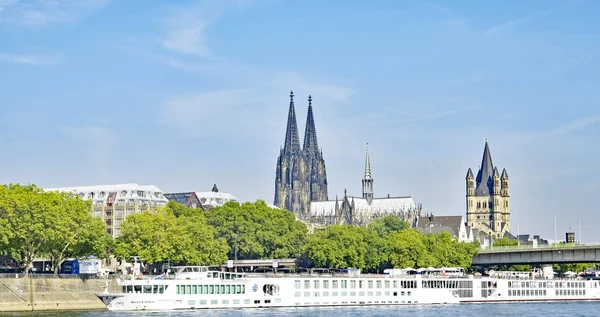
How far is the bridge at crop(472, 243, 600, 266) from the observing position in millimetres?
129125

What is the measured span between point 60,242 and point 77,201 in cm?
672

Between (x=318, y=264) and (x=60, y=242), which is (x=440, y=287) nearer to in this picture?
(x=318, y=264)

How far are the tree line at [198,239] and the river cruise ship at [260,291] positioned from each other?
8.69 meters

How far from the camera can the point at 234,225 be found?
142500mm

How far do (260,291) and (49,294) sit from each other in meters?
19.4

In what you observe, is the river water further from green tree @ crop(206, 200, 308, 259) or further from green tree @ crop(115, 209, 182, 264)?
green tree @ crop(206, 200, 308, 259)

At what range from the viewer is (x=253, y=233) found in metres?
142

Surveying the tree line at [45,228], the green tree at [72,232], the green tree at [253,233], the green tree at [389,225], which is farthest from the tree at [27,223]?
the green tree at [389,225]

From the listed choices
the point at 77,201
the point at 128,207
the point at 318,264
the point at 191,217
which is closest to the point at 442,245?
the point at 318,264

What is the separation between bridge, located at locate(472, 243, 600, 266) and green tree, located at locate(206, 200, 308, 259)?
27322 mm

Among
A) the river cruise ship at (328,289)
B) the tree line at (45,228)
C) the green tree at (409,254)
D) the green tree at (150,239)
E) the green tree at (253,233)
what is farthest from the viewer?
the green tree at (409,254)

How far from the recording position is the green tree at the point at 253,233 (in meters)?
141

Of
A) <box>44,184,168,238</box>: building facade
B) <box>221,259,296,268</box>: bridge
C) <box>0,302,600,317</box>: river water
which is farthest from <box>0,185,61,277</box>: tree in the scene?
<box>44,184,168,238</box>: building facade

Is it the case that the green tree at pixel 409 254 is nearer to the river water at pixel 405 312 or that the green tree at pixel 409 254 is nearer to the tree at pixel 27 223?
the river water at pixel 405 312
